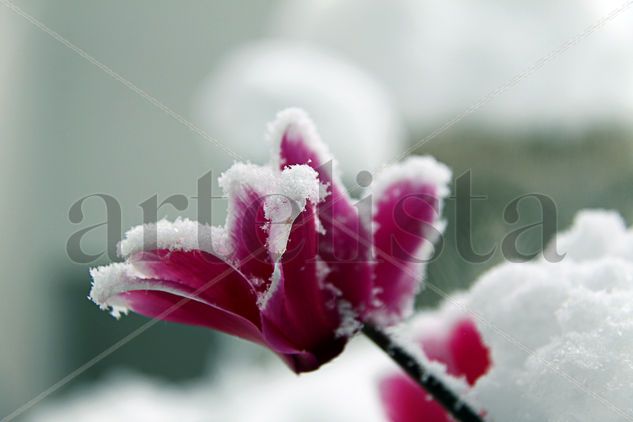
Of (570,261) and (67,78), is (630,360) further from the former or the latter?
(67,78)

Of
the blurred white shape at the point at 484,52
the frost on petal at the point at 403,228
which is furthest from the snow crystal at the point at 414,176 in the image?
the blurred white shape at the point at 484,52

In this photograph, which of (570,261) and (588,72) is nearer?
(570,261)

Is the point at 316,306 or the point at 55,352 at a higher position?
the point at 316,306

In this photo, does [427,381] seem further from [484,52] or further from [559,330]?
[484,52]

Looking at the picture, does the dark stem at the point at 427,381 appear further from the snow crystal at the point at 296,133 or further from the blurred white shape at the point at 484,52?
the blurred white shape at the point at 484,52

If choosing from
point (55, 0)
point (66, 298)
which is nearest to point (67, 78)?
point (55, 0)

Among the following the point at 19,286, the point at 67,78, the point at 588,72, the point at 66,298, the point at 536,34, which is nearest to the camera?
the point at 588,72
